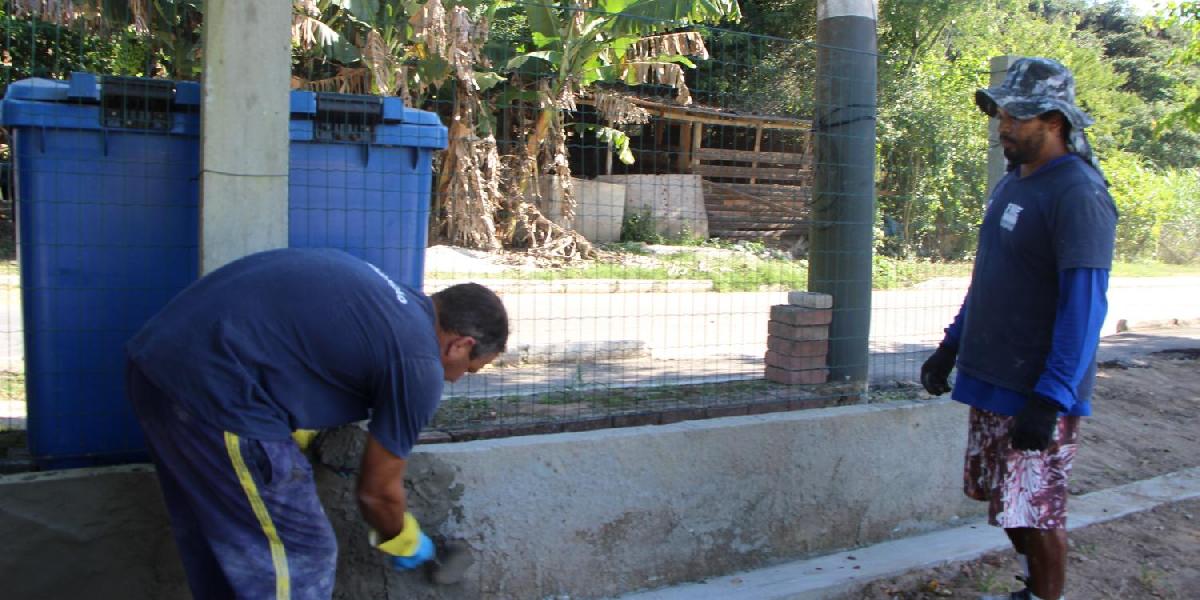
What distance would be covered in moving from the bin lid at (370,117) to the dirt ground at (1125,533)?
252 centimetres

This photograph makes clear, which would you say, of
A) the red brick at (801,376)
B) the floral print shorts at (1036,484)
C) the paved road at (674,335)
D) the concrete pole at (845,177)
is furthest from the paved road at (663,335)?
the floral print shorts at (1036,484)

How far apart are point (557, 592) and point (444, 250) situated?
5840 millimetres

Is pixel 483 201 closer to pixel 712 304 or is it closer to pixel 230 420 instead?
pixel 712 304

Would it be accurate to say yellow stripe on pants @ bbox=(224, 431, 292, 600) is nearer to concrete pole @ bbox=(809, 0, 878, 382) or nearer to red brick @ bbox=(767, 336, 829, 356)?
red brick @ bbox=(767, 336, 829, 356)

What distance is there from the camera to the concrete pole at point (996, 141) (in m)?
4.95

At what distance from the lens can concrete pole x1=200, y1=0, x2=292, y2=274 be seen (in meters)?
2.99

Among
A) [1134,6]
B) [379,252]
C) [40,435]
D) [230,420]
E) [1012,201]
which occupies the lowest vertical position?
[40,435]

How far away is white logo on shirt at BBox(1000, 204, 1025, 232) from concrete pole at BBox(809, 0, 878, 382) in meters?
1.39

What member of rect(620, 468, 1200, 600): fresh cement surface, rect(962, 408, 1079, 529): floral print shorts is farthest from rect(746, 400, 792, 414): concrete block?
rect(962, 408, 1079, 529): floral print shorts

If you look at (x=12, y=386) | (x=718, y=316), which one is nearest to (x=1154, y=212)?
(x=718, y=316)

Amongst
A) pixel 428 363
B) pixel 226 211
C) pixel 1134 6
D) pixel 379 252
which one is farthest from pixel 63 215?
pixel 1134 6

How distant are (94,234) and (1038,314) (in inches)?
124

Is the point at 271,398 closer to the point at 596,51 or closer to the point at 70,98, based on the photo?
the point at 70,98

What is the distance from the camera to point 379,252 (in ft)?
11.0
